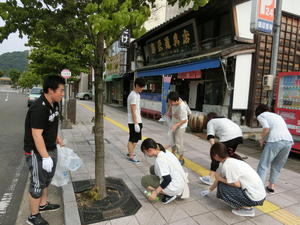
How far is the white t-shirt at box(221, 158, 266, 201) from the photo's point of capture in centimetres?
288

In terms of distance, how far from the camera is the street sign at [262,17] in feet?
21.0

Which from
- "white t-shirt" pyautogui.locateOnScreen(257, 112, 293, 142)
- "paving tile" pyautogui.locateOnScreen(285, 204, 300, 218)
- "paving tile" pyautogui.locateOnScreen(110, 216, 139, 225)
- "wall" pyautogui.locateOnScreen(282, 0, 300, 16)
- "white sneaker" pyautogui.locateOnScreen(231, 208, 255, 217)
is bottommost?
"paving tile" pyautogui.locateOnScreen(110, 216, 139, 225)

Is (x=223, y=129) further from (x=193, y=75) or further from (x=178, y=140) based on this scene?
(x=193, y=75)

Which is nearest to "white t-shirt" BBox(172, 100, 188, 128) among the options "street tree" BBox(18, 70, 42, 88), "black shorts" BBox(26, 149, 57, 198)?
"black shorts" BBox(26, 149, 57, 198)

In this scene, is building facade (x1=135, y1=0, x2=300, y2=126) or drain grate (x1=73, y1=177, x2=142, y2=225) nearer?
drain grate (x1=73, y1=177, x2=142, y2=225)

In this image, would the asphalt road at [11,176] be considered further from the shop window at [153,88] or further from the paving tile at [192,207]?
the shop window at [153,88]

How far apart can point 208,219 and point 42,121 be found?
2524mm

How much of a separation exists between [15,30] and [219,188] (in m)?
3.76

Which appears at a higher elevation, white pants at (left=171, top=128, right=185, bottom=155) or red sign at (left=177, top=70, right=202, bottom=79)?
red sign at (left=177, top=70, right=202, bottom=79)

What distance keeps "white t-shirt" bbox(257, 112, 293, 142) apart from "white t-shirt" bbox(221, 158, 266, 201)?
1.09 metres

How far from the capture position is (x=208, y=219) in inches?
116

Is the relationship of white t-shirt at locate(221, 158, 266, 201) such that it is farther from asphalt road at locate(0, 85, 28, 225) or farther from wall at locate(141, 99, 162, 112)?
wall at locate(141, 99, 162, 112)

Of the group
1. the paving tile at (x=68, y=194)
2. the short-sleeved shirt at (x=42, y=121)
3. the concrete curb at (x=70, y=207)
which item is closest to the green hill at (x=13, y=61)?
the paving tile at (x=68, y=194)

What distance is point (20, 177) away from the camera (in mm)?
4402
